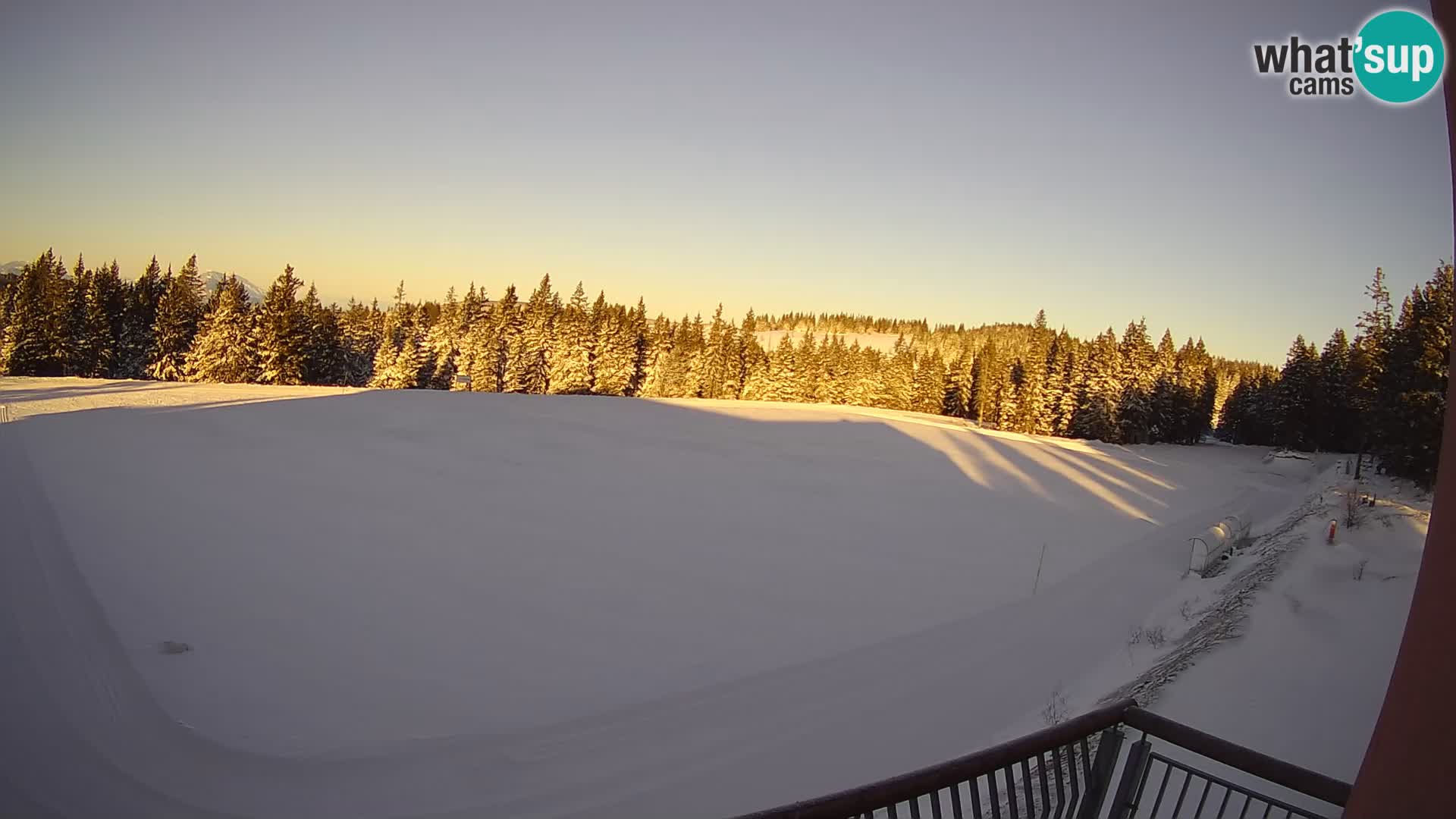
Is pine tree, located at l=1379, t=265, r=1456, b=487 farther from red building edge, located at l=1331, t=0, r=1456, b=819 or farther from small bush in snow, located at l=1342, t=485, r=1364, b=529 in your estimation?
red building edge, located at l=1331, t=0, r=1456, b=819

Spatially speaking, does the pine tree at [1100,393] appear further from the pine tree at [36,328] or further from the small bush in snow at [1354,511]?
the pine tree at [36,328]

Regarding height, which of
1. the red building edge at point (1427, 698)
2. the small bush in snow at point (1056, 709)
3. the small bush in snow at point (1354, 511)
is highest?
the red building edge at point (1427, 698)

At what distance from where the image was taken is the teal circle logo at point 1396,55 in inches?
106

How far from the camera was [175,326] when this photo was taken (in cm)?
4134

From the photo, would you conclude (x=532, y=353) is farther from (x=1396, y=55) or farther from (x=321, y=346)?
(x=1396, y=55)

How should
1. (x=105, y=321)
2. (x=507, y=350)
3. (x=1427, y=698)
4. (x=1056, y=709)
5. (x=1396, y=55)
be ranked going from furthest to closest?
1. (x=507, y=350)
2. (x=105, y=321)
3. (x=1056, y=709)
4. (x=1396, y=55)
5. (x=1427, y=698)

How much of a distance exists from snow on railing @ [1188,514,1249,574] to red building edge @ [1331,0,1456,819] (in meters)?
15.9

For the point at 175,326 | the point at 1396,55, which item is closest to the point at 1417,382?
the point at 1396,55

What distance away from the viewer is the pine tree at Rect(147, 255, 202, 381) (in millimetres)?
41156

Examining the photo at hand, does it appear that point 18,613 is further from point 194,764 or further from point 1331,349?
point 1331,349

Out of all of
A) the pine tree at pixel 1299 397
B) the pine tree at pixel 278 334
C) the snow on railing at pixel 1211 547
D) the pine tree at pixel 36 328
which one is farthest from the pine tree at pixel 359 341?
the pine tree at pixel 1299 397

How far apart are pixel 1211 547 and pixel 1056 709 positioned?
404 inches

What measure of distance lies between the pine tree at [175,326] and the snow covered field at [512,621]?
923 inches

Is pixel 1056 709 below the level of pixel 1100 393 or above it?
below
